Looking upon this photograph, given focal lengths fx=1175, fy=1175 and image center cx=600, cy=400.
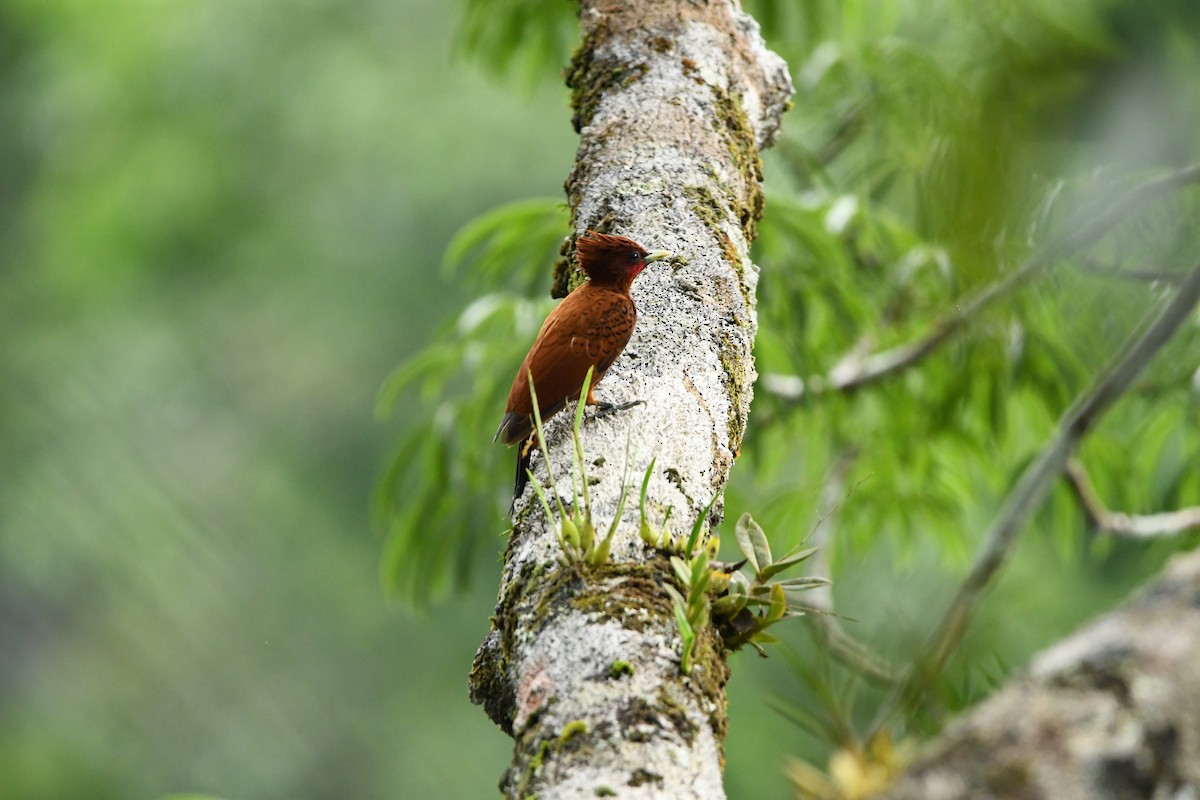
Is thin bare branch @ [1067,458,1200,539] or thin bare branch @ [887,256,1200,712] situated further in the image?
thin bare branch @ [1067,458,1200,539]

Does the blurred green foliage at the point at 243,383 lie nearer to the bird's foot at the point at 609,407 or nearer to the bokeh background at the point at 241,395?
the bokeh background at the point at 241,395

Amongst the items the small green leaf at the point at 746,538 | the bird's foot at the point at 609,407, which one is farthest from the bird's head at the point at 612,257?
the small green leaf at the point at 746,538

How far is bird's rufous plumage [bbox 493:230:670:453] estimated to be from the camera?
61.7 inches

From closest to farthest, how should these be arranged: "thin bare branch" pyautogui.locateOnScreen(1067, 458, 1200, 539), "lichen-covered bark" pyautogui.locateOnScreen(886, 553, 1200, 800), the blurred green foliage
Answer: "lichen-covered bark" pyautogui.locateOnScreen(886, 553, 1200, 800) → "thin bare branch" pyautogui.locateOnScreen(1067, 458, 1200, 539) → the blurred green foliage

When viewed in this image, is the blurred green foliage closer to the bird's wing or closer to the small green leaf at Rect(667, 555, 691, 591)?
the bird's wing

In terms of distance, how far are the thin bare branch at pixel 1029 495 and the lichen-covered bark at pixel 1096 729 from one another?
43mm

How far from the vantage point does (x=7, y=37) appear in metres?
13.2

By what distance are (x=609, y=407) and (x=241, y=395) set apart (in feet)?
34.0

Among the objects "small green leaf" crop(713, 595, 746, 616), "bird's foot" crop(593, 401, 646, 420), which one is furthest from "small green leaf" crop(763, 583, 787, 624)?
"bird's foot" crop(593, 401, 646, 420)

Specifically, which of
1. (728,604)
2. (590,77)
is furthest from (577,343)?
(728,604)

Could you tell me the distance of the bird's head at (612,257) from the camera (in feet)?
5.17

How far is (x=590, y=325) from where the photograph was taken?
1.66 m

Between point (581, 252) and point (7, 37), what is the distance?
13.9 metres

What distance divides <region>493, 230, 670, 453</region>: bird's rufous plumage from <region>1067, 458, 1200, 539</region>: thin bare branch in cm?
160
